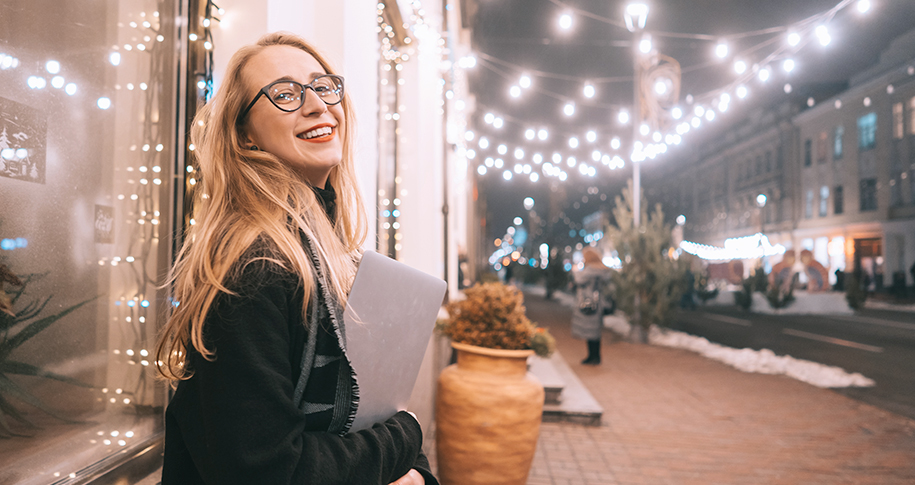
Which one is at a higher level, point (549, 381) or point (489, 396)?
point (489, 396)

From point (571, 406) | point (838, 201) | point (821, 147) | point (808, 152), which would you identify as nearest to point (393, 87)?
point (571, 406)

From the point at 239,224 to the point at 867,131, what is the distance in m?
9.45

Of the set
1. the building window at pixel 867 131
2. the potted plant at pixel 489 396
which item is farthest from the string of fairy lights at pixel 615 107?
the potted plant at pixel 489 396

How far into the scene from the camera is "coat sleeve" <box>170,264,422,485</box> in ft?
2.75

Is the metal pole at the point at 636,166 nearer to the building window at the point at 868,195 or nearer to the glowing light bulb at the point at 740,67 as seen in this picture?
the glowing light bulb at the point at 740,67

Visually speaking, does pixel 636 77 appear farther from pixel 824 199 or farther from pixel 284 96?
pixel 284 96

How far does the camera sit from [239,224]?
1.01 m

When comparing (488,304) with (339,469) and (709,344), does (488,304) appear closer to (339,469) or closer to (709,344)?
(339,469)

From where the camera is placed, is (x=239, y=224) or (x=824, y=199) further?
(x=824, y=199)

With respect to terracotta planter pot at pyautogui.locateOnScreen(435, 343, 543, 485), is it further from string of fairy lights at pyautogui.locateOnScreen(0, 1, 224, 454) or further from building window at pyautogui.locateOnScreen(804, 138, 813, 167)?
building window at pyautogui.locateOnScreen(804, 138, 813, 167)

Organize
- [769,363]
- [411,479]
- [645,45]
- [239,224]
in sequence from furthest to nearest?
[645,45] → [769,363] → [411,479] → [239,224]

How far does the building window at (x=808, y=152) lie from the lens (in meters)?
9.02

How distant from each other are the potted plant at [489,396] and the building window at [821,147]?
8.03 meters

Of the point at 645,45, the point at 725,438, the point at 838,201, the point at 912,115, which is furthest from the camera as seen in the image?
the point at 645,45
